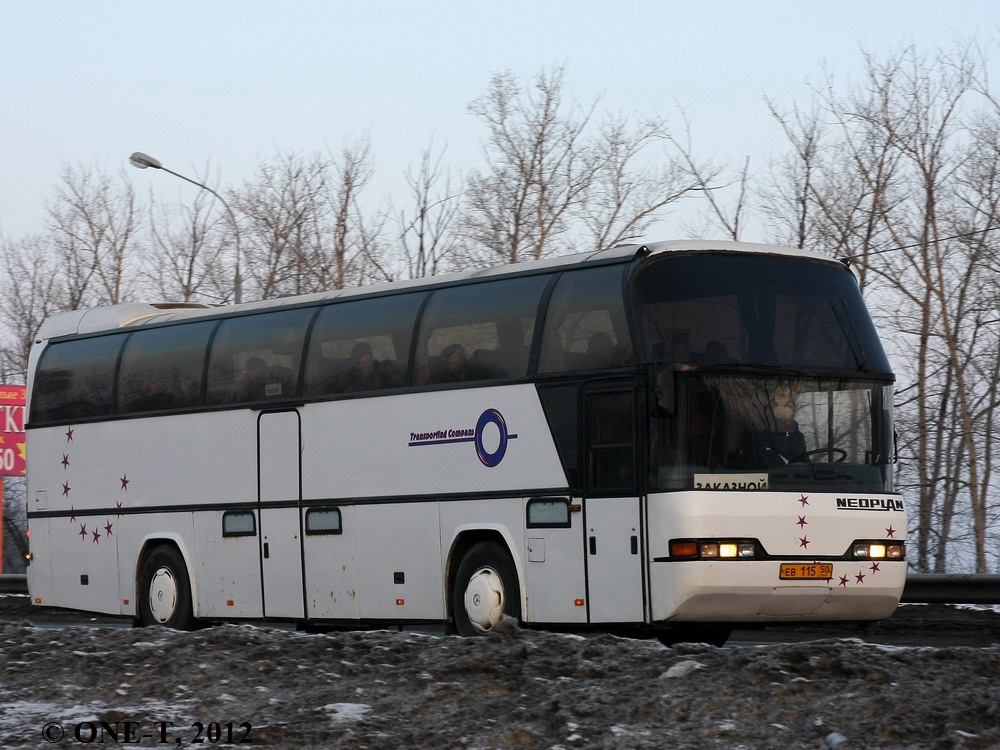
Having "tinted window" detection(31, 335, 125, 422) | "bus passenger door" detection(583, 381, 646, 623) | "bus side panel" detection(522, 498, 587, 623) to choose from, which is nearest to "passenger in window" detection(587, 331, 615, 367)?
"bus passenger door" detection(583, 381, 646, 623)

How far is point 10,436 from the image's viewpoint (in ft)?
107

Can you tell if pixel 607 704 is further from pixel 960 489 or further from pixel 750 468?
pixel 960 489

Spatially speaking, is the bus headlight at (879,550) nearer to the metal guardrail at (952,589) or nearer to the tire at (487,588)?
the tire at (487,588)

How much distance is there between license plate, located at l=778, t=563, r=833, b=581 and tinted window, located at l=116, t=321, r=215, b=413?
708 centimetres

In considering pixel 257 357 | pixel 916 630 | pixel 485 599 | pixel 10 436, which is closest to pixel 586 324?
pixel 485 599

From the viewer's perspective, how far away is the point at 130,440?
1695 centimetres

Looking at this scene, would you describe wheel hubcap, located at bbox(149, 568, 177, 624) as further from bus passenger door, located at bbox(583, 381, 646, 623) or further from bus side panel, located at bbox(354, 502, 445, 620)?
bus passenger door, located at bbox(583, 381, 646, 623)

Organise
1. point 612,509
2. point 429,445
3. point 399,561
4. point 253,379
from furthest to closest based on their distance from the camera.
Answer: point 253,379
point 399,561
point 429,445
point 612,509

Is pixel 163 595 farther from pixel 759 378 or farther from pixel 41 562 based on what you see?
pixel 759 378

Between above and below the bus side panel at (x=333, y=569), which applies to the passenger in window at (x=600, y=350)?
above

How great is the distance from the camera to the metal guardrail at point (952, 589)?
15.3m

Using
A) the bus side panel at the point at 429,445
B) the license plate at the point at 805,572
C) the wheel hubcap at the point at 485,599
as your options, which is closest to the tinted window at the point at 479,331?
the bus side panel at the point at 429,445

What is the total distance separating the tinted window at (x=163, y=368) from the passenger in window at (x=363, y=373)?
7.59 feet

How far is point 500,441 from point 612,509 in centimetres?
144
